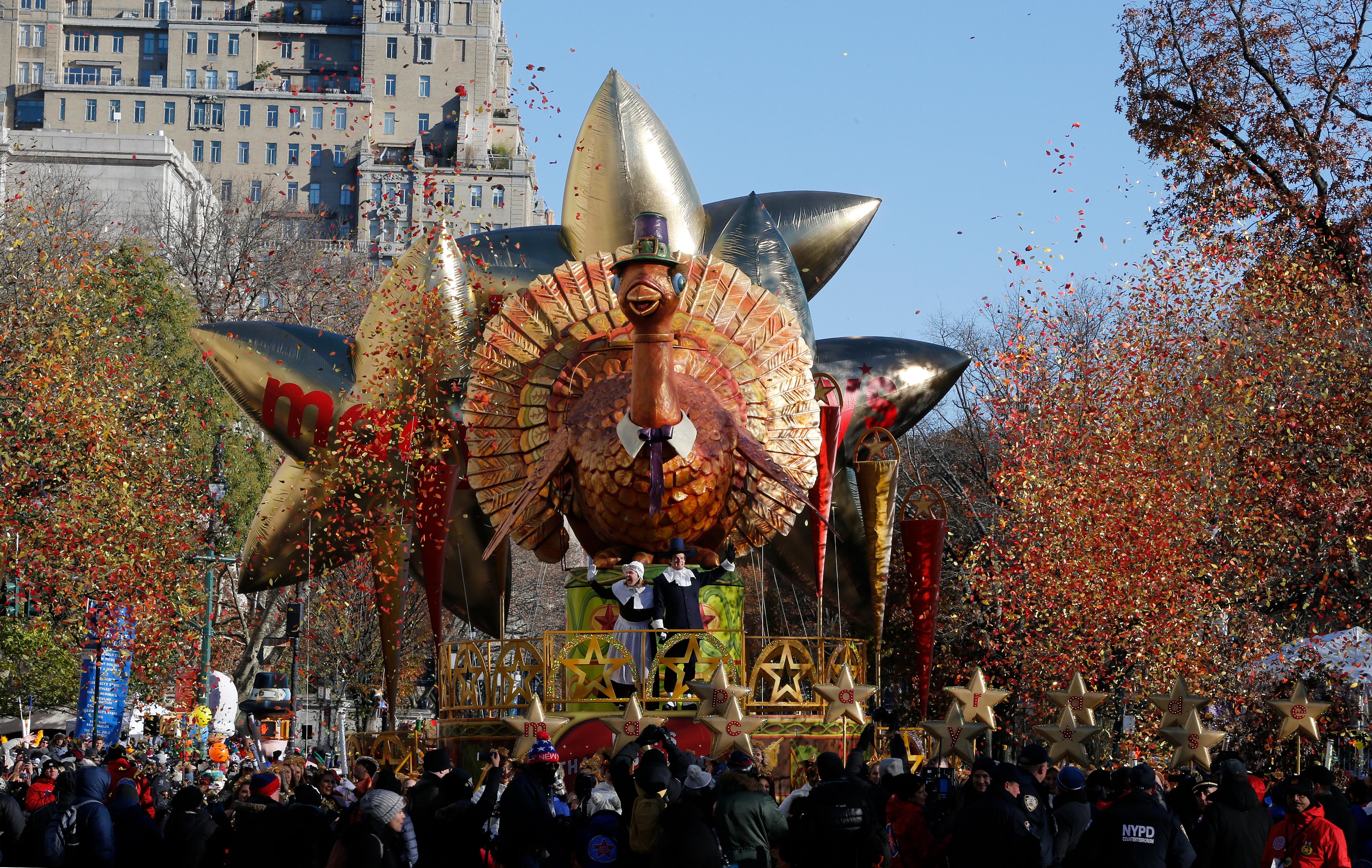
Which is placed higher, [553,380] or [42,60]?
[42,60]

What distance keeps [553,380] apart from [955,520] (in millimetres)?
19427

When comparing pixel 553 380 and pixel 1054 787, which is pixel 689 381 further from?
pixel 1054 787

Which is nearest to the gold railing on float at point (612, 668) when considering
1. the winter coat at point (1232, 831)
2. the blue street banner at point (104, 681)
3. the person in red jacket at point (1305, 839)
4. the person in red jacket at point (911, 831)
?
the person in red jacket at point (911, 831)

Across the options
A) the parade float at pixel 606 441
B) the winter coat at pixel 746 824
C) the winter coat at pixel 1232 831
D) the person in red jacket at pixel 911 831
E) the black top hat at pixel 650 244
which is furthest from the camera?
the parade float at pixel 606 441

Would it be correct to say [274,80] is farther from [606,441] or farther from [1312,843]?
[1312,843]

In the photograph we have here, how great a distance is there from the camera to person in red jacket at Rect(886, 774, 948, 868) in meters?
11.0

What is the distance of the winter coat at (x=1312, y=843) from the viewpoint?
1055 cm

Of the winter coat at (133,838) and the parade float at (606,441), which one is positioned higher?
the parade float at (606,441)

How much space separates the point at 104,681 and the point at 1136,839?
59.1ft

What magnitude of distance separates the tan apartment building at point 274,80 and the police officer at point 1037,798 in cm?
8052

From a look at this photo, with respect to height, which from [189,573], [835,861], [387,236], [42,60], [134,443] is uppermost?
[42,60]

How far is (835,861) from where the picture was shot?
983cm

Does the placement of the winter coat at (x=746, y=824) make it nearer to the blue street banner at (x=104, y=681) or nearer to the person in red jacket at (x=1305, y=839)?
the person in red jacket at (x=1305, y=839)

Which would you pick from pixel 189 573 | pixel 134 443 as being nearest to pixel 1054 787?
pixel 134 443
